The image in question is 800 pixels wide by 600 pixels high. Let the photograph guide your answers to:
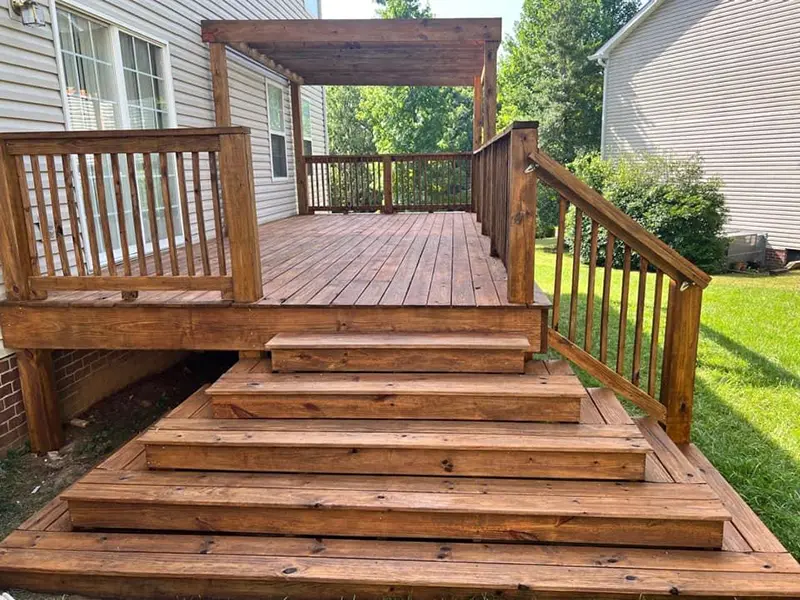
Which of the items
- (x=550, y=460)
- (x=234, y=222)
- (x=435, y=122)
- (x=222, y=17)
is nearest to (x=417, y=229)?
(x=222, y=17)

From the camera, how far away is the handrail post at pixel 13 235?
3162 millimetres

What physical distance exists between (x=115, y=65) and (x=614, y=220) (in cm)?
390

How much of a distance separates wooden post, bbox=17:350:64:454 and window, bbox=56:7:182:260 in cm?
100

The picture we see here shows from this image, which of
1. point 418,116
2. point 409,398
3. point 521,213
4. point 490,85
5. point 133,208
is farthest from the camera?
point 418,116

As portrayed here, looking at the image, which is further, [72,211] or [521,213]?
[72,211]

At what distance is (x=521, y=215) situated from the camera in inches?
114

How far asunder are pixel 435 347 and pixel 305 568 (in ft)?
3.92

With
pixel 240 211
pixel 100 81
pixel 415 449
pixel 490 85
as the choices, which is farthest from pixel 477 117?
pixel 415 449

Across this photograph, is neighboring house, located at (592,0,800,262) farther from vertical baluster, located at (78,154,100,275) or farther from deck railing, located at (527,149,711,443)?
vertical baluster, located at (78,154,100,275)

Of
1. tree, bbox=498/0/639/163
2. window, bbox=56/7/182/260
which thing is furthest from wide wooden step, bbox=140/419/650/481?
tree, bbox=498/0/639/163

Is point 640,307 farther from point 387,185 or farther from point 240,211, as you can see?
point 387,185

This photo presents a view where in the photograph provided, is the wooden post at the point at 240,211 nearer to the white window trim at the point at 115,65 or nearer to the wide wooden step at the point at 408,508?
the white window trim at the point at 115,65

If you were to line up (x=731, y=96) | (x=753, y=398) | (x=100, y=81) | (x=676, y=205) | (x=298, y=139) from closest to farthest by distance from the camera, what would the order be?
1. (x=753, y=398)
2. (x=100, y=81)
3. (x=298, y=139)
4. (x=676, y=205)
5. (x=731, y=96)

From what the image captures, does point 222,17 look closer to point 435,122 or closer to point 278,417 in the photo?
point 278,417
